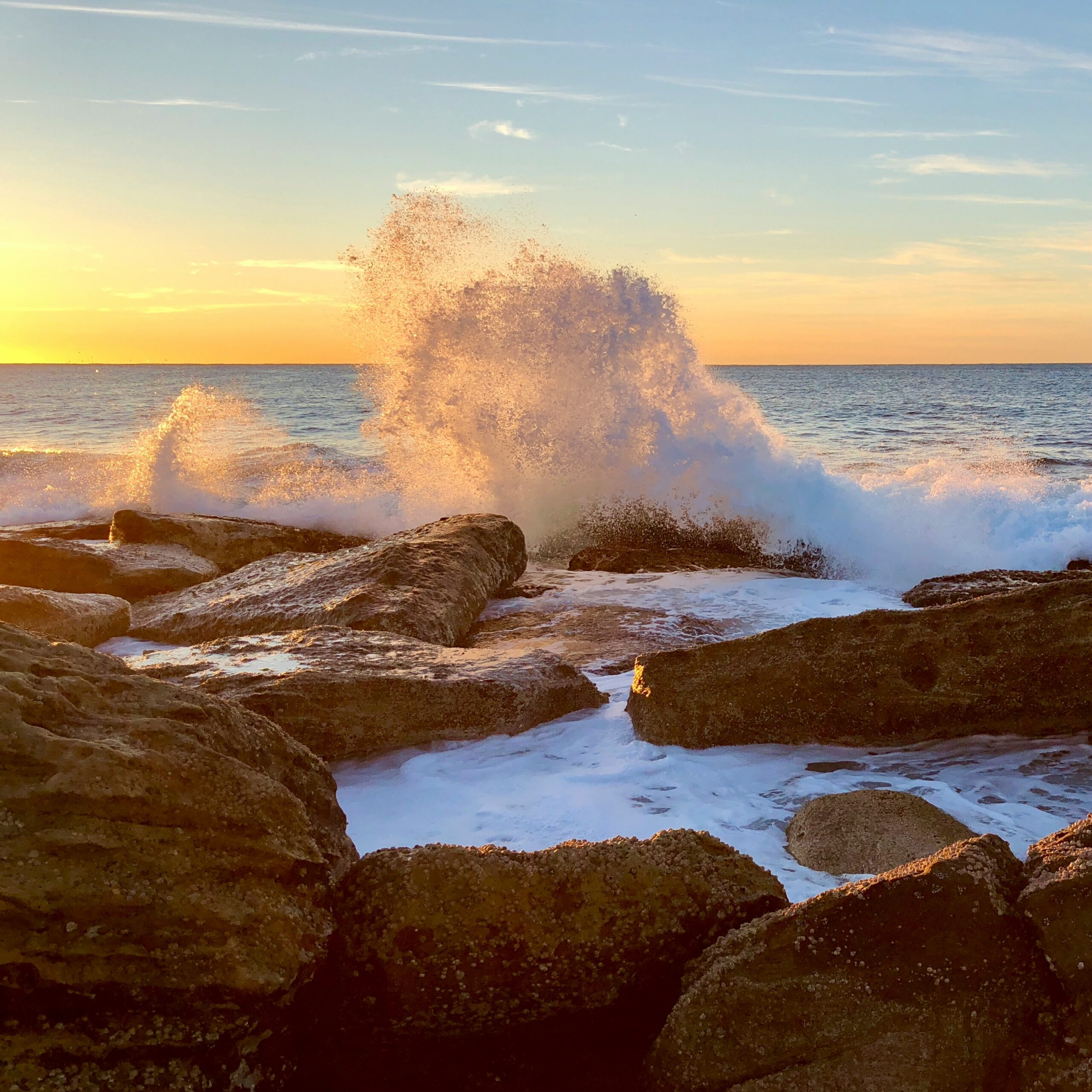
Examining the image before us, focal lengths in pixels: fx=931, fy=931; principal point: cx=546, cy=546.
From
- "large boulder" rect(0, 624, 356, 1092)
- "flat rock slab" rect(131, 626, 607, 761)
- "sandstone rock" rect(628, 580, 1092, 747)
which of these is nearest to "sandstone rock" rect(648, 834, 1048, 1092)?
"large boulder" rect(0, 624, 356, 1092)

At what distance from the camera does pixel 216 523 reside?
8594mm

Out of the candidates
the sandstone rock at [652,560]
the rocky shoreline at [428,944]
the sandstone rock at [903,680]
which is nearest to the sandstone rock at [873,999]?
the rocky shoreline at [428,944]

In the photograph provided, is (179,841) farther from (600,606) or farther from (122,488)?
(122,488)

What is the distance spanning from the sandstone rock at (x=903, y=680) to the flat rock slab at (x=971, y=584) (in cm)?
280

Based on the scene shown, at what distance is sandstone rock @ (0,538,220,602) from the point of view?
7133 millimetres

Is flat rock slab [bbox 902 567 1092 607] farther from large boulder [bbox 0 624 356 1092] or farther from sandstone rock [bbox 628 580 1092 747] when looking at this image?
large boulder [bbox 0 624 356 1092]

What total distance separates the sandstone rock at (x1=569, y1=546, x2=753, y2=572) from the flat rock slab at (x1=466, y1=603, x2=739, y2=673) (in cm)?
138

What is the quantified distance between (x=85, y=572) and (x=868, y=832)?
6.23 meters

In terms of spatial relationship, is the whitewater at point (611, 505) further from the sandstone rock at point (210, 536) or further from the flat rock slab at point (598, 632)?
the sandstone rock at point (210, 536)

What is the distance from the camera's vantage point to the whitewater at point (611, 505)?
11.5 ft

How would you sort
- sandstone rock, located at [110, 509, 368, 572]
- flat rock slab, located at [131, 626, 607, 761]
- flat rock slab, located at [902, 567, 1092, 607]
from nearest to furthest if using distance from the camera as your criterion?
flat rock slab, located at [131, 626, 607, 761] < flat rock slab, located at [902, 567, 1092, 607] < sandstone rock, located at [110, 509, 368, 572]

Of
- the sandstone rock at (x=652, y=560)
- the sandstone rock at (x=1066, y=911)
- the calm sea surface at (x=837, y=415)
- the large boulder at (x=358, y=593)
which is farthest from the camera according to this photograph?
the calm sea surface at (x=837, y=415)

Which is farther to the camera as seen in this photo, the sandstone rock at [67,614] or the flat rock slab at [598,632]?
the flat rock slab at [598,632]

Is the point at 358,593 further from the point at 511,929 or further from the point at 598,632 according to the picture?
the point at 511,929
